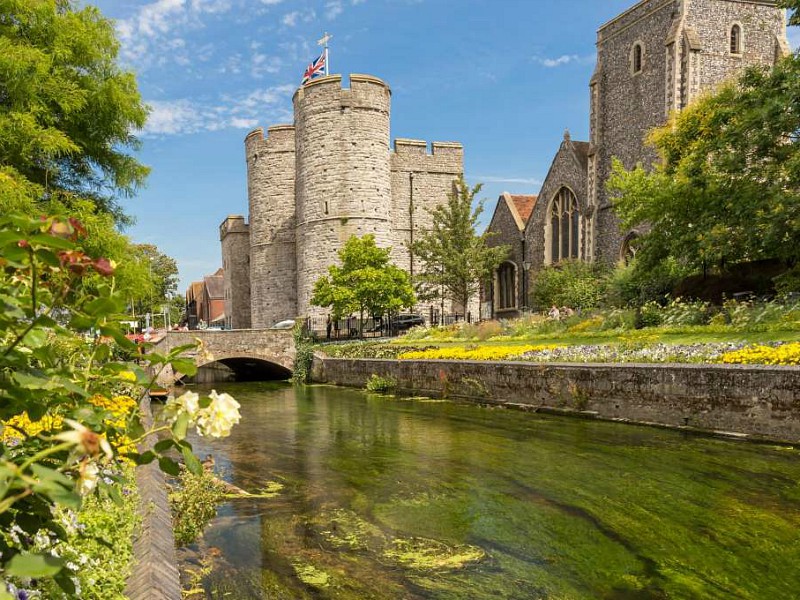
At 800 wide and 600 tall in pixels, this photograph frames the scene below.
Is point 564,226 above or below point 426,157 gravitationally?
below

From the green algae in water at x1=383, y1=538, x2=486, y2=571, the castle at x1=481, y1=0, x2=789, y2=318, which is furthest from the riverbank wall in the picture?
the castle at x1=481, y1=0, x2=789, y2=318

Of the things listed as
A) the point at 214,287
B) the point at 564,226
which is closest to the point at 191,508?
the point at 564,226

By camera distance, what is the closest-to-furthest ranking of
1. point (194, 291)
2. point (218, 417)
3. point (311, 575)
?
point (218, 417)
point (311, 575)
point (194, 291)

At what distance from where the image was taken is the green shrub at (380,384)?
20.5m

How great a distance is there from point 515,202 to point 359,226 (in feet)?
43.2

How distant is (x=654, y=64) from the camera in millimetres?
29047

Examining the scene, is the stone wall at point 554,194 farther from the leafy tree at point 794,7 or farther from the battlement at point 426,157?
the leafy tree at point 794,7

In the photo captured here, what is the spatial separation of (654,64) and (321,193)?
17.7m

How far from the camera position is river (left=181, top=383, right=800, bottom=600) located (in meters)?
4.92

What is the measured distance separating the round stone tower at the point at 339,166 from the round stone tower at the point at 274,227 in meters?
4.39

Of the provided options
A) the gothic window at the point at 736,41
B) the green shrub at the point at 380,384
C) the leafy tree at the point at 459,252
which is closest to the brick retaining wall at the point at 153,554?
the green shrub at the point at 380,384

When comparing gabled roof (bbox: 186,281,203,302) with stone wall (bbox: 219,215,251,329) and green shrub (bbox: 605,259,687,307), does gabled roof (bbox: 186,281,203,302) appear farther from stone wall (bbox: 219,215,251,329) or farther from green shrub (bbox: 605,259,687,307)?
green shrub (bbox: 605,259,687,307)

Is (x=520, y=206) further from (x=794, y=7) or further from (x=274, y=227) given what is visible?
(x=794, y=7)

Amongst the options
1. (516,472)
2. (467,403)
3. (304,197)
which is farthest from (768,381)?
(304,197)
